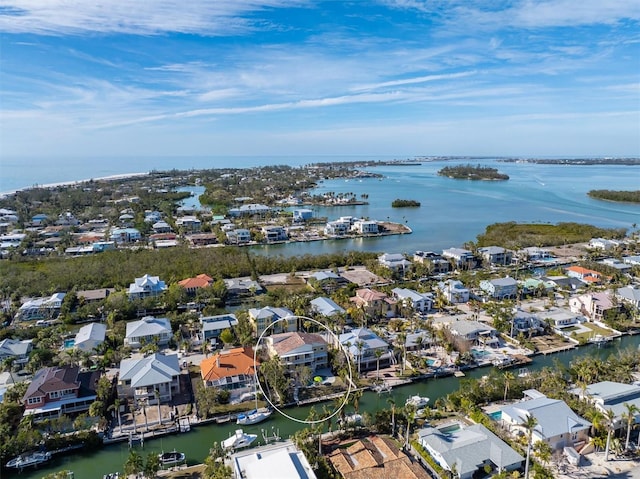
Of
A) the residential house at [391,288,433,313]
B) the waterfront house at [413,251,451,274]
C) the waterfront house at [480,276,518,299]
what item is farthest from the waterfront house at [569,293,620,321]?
the waterfront house at [413,251,451,274]

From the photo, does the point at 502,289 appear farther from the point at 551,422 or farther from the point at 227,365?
the point at 227,365

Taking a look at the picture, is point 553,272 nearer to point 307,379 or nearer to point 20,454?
point 307,379

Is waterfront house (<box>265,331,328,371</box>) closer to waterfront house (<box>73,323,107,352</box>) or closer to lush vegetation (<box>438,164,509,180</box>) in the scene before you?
waterfront house (<box>73,323,107,352</box>)

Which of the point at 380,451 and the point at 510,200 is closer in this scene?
the point at 380,451

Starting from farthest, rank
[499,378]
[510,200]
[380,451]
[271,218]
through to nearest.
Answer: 1. [510,200]
2. [271,218]
3. [499,378]
4. [380,451]

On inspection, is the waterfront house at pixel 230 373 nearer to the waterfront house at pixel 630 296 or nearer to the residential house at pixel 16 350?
the residential house at pixel 16 350

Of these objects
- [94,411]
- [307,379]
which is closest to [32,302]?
[94,411]
